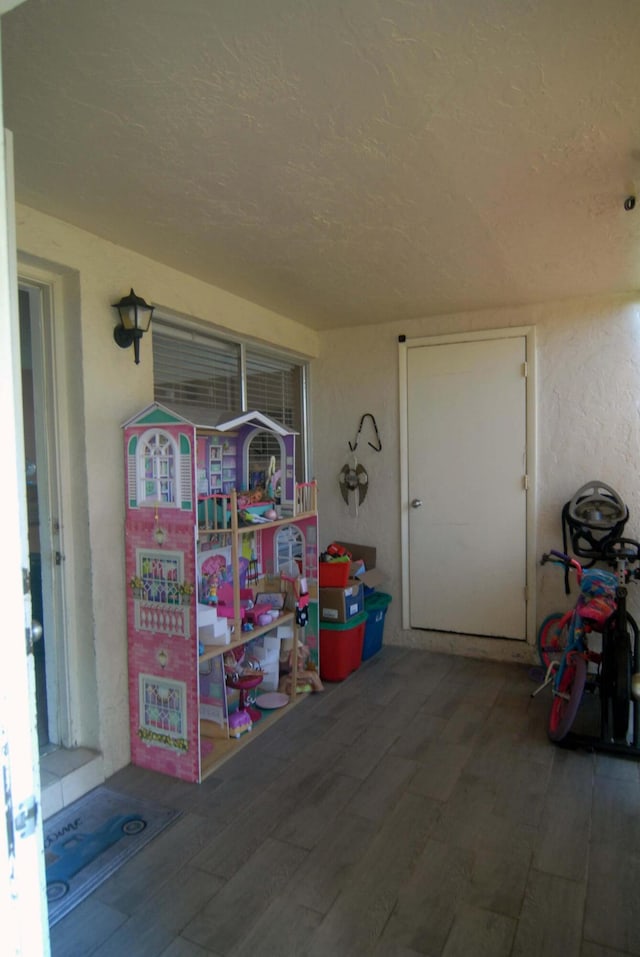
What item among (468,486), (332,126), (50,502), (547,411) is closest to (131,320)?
(50,502)

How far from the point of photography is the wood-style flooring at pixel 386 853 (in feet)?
5.40

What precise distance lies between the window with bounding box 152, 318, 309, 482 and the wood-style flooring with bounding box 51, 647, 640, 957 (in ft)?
5.57

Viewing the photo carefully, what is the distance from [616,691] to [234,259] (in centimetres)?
278

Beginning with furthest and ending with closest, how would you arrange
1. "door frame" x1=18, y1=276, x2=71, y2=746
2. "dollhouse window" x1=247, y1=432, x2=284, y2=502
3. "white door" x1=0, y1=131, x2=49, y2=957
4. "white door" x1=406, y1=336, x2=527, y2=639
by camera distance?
"white door" x1=406, y1=336, x2=527, y2=639 < "dollhouse window" x1=247, y1=432, x2=284, y2=502 < "door frame" x1=18, y1=276, x2=71, y2=746 < "white door" x1=0, y1=131, x2=49, y2=957

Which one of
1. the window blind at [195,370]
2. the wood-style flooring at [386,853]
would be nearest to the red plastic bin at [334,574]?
the wood-style flooring at [386,853]

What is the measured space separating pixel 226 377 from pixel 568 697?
8.56ft

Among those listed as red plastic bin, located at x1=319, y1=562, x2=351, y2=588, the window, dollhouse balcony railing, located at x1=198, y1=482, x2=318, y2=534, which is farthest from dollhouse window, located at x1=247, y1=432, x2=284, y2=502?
red plastic bin, located at x1=319, y1=562, x2=351, y2=588

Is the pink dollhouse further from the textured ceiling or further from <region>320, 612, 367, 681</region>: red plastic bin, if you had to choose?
the textured ceiling

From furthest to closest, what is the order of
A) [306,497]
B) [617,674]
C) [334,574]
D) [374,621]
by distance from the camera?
[374,621]
[334,574]
[306,497]
[617,674]

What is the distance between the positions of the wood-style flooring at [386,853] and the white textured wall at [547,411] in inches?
50.5

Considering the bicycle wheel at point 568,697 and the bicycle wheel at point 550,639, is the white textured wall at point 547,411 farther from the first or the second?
the bicycle wheel at point 568,697

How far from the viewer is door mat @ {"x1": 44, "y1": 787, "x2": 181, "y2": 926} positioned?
1846 mm

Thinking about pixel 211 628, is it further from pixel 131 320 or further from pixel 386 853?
pixel 131 320

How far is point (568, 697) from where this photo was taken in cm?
271
